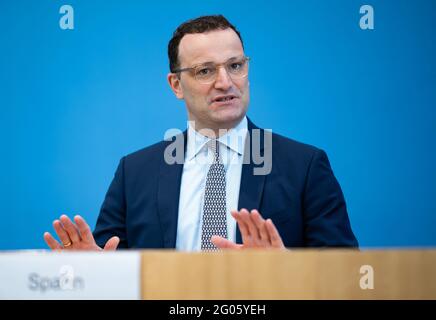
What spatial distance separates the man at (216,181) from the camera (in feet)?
6.51

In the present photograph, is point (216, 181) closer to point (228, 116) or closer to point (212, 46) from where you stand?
point (228, 116)

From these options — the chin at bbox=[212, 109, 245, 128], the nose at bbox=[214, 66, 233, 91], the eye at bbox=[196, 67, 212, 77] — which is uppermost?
the eye at bbox=[196, 67, 212, 77]

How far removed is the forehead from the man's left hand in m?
0.81

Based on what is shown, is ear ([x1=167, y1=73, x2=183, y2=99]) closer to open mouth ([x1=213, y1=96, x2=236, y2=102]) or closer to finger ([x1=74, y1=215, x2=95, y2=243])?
open mouth ([x1=213, y1=96, x2=236, y2=102])

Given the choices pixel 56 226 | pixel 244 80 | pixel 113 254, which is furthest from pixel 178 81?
pixel 113 254

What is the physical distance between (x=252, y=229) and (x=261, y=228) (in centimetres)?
2

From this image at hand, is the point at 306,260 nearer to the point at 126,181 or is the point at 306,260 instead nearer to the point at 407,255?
the point at 407,255

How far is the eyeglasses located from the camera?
83.3 inches

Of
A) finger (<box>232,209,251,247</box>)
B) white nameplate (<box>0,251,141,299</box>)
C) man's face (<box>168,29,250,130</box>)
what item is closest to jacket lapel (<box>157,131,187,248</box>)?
man's face (<box>168,29,250,130</box>)

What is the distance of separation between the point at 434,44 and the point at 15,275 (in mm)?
1998

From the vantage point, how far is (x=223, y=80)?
6.84ft

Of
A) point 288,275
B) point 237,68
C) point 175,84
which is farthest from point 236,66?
point 288,275

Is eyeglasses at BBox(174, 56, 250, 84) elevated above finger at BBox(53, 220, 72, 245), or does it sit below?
above

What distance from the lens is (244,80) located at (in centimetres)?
211
